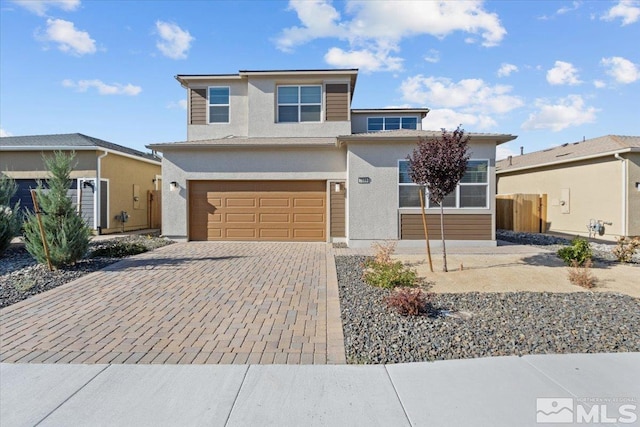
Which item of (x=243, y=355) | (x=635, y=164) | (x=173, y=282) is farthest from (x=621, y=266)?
(x=173, y=282)

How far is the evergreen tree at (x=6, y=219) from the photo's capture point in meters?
10.1

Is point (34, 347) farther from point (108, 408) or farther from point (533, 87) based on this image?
point (533, 87)

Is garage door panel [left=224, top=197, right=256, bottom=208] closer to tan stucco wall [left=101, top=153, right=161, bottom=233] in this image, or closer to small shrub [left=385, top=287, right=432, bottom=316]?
tan stucco wall [left=101, top=153, right=161, bottom=233]

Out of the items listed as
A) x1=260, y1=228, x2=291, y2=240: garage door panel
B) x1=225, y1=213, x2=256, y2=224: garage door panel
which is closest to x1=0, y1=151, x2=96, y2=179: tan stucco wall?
x1=225, y1=213, x2=256, y2=224: garage door panel

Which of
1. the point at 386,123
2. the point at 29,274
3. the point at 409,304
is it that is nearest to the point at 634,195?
the point at 386,123

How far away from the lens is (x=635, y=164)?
1459 cm

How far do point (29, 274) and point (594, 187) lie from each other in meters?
21.0

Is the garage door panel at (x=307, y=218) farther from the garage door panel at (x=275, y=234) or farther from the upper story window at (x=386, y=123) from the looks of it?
the upper story window at (x=386, y=123)

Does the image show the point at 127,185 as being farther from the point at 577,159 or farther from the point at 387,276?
the point at 577,159

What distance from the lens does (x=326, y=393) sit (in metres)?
3.23

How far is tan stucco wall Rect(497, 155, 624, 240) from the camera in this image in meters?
15.0

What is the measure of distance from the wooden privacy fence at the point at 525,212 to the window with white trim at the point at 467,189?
7.07m

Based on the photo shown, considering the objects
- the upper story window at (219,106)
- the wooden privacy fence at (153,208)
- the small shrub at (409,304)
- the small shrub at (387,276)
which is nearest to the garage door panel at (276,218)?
the upper story window at (219,106)

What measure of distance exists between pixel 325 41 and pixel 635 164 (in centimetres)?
1421
